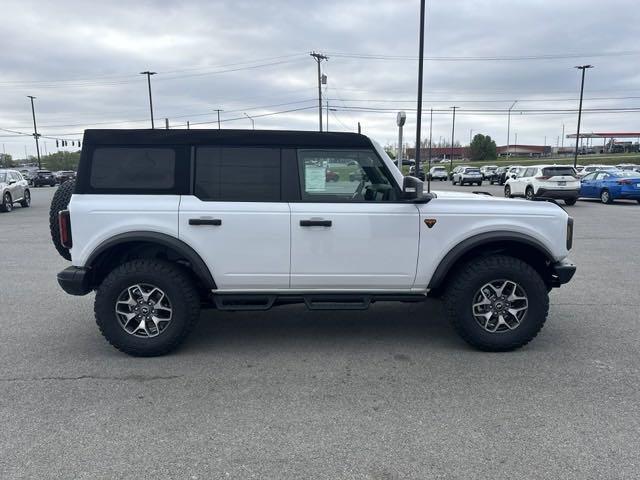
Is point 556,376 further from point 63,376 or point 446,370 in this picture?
point 63,376

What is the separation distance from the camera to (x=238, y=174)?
14.2 ft

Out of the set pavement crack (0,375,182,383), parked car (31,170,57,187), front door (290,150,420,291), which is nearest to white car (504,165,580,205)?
front door (290,150,420,291)

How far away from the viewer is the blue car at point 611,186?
64.6 ft

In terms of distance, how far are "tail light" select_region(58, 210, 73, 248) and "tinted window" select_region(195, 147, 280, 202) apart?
3.74 ft

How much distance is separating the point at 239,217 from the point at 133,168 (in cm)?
104

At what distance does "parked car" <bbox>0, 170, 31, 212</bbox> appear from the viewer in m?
18.7

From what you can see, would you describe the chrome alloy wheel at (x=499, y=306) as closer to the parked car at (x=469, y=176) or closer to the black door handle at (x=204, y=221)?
the black door handle at (x=204, y=221)

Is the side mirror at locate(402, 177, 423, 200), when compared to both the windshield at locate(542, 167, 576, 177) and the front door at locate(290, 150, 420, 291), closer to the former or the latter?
the front door at locate(290, 150, 420, 291)

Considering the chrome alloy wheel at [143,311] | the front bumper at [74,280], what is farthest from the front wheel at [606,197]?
the front bumper at [74,280]

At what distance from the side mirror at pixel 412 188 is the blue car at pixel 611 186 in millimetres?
19328

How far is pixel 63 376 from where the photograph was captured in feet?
13.1

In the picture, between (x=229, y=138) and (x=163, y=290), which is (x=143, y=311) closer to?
(x=163, y=290)

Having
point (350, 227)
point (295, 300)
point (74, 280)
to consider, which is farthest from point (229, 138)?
point (74, 280)

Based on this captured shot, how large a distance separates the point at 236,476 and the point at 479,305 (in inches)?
103
